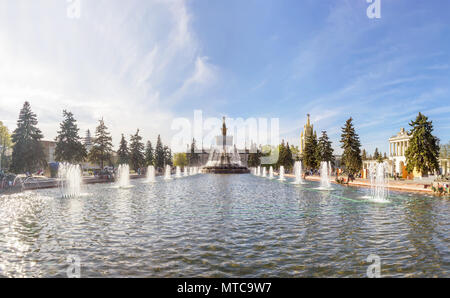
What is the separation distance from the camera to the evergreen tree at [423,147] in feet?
127

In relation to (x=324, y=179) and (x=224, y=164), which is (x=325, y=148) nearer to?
(x=324, y=179)

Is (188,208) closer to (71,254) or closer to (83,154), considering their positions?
(71,254)

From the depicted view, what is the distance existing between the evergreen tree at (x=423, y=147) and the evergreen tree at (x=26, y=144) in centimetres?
5458

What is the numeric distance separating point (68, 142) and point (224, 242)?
47.3 metres

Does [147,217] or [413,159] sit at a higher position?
[413,159]

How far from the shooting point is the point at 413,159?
130 feet

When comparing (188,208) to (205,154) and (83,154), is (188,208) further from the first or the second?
(205,154)

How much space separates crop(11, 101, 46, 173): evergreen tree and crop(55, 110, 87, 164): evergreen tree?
5.18 m

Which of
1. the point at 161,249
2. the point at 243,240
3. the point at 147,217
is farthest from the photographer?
the point at 147,217

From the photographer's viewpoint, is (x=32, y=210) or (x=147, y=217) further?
(x=32, y=210)

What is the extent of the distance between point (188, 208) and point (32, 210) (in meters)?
9.01

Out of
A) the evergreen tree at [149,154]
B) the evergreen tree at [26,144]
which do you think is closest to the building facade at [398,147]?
the evergreen tree at [149,154]
